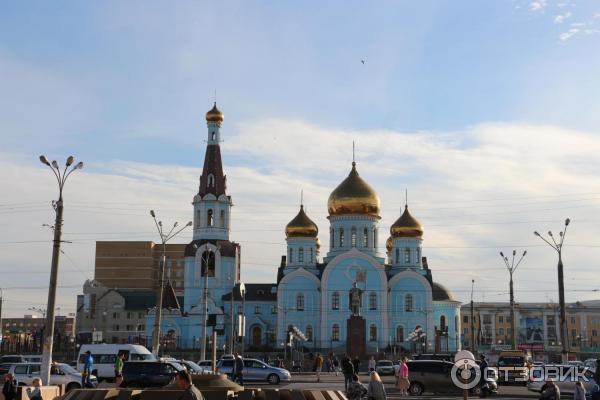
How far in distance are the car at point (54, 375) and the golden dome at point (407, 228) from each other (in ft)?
173

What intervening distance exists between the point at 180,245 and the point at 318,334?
2286 inches

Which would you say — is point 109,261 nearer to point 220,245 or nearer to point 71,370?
point 220,245

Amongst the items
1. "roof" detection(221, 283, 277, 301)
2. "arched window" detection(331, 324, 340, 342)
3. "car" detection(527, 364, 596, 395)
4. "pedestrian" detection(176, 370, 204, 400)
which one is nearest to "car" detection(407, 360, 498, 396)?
"car" detection(527, 364, 596, 395)

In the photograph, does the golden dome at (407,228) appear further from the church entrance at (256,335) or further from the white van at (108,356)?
the white van at (108,356)

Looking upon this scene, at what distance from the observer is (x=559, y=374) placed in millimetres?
30875

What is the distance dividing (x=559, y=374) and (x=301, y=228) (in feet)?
169

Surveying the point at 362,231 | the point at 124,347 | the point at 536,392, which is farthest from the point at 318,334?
the point at 536,392

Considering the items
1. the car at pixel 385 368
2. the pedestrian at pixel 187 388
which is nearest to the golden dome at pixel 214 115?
the car at pixel 385 368

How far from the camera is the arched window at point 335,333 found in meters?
76.3

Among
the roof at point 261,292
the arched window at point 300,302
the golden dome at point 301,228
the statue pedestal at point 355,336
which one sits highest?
the golden dome at point 301,228

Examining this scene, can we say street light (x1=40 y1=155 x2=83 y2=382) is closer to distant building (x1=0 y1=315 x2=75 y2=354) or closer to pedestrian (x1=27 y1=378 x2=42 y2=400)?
pedestrian (x1=27 y1=378 x2=42 y2=400)

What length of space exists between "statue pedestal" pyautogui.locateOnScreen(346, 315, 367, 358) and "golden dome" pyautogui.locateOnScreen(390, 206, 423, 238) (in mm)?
18173

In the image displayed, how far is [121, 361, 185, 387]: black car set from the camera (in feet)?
99.0

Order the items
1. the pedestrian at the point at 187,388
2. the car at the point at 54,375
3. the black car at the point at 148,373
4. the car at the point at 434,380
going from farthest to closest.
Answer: the car at the point at 434,380 → the car at the point at 54,375 → the black car at the point at 148,373 → the pedestrian at the point at 187,388
